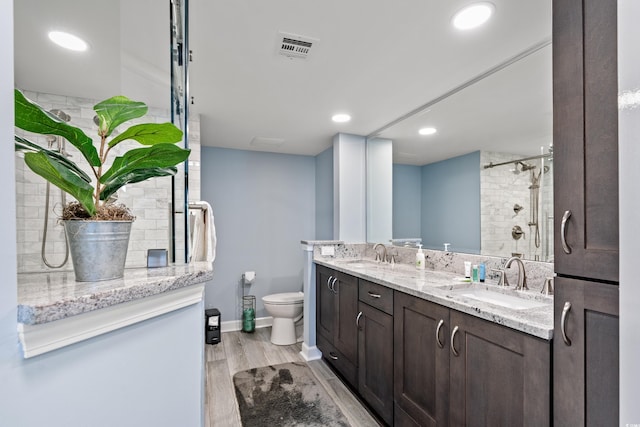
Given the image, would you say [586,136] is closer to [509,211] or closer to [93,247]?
[509,211]

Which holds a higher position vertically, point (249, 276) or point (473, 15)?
point (473, 15)

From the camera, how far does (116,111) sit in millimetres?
795

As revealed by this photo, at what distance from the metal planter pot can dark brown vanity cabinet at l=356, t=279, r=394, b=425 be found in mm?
1544

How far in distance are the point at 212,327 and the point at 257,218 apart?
146cm

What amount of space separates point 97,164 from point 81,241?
8.0 inches

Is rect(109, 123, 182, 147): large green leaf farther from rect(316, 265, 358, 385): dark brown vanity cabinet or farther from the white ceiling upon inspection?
rect(316, 265, 358, 385): dark brown vanity cabinet

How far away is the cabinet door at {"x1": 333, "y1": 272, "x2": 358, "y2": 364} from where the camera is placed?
2.36 metres

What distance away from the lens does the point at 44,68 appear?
5.95ft

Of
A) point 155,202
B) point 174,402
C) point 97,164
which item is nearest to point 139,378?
point 174,402

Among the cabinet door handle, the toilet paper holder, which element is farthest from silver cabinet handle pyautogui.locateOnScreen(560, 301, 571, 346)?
the toilet paper holder

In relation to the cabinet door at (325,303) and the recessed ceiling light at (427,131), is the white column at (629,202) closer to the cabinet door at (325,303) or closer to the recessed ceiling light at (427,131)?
the recessed ceiling light at (427,131)

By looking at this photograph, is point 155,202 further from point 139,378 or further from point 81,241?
point 139,378

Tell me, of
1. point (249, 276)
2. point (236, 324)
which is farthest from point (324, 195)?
point (236, 324)

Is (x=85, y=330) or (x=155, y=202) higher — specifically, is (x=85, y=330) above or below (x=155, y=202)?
below
